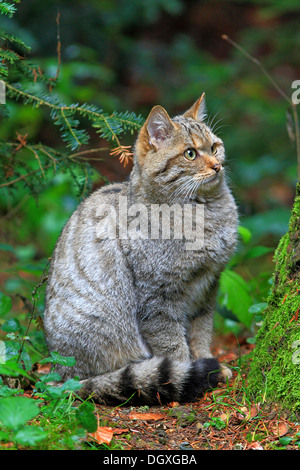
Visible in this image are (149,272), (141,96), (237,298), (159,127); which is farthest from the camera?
(141,96)

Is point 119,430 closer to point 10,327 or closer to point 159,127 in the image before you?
point 10,327

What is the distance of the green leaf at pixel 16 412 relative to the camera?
6.55 ft

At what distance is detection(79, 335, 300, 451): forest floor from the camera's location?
2340mm

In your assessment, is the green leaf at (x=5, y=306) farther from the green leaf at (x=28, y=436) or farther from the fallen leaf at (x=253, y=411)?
the fallen leaf at (x=253, y=411)

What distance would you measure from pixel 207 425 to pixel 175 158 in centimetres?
165

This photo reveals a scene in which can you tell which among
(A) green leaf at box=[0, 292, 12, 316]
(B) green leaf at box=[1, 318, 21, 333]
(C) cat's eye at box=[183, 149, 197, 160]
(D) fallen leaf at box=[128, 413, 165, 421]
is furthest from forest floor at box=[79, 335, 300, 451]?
(C) cat's eye at box=[183, 149, 197, 160]

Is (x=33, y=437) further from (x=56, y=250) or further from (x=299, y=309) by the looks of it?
(x=56, y=250)

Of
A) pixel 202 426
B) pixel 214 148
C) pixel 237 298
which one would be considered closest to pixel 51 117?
pixel 214 148

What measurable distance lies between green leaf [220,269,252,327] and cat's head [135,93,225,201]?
0.86 metres

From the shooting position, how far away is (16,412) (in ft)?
6.68

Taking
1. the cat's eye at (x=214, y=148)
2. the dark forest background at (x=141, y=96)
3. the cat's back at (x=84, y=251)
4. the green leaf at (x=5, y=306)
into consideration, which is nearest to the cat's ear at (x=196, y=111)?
the cat's eye at (x=214, y=148)

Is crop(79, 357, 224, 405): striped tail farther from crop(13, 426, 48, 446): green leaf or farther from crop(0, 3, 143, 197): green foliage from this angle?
crop(0, 3, 143, 197): green foliage

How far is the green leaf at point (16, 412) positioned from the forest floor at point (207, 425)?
0.35 m
